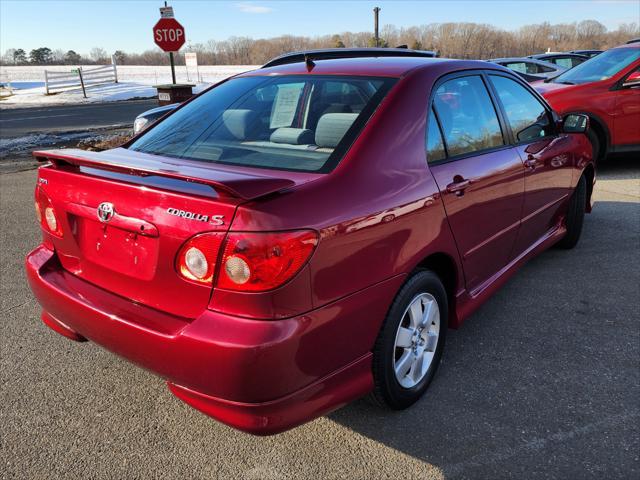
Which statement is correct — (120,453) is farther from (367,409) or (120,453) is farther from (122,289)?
(367,409)

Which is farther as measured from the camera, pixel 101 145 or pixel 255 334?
pixel 101 145

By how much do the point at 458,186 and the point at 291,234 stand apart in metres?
1.19

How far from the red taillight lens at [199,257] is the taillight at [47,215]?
0.87m

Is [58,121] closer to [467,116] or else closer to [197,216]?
[467,116]

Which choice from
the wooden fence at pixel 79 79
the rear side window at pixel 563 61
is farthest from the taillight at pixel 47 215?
the wooden fence at pixel 79 79

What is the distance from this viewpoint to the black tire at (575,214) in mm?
4637

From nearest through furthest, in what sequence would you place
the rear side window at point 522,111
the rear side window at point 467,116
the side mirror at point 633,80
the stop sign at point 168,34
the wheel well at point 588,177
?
the rear side window at point 467,116, the rear side window at point 522,111, the wheel well at point 588,177, the side mirror at point 633,80, the stop sign at point 168,34

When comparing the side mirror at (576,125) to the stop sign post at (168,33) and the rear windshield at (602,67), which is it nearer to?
the rear windshield at (602,67)

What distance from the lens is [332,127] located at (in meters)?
2.47

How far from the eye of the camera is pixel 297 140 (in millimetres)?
2564

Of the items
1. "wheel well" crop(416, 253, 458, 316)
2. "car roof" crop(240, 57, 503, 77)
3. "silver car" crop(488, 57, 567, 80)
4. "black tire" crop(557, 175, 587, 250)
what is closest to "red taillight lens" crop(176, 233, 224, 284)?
"wheel well" crop(416, 253, 458, 316)

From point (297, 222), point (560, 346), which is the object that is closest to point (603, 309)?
point (560, 346)

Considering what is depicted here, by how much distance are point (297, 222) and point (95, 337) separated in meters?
1.09

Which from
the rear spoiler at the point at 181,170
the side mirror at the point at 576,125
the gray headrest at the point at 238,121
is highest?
the gray headrest at the point at 238,121
